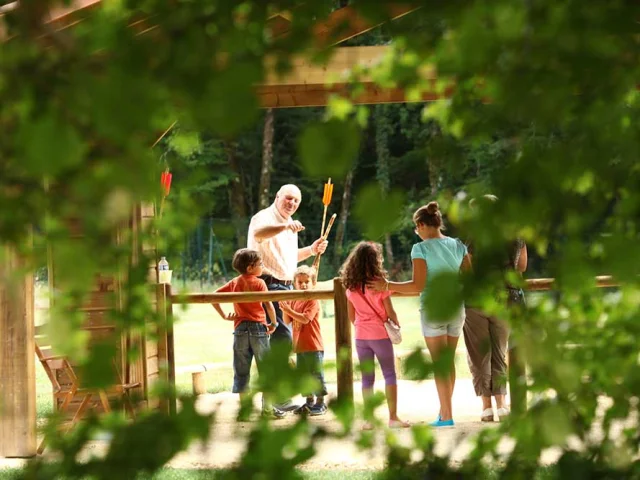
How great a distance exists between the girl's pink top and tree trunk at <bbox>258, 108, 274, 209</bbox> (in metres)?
19.1

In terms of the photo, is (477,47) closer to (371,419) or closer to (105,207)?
(105,207)

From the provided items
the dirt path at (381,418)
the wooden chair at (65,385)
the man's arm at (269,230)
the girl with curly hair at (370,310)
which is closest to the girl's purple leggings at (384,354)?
the girl with curly hair at (370,310)

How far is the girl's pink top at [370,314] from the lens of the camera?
6574mm

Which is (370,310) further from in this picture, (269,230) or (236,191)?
(236,191)

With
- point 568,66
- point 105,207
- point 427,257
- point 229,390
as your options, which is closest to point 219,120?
point 105,207

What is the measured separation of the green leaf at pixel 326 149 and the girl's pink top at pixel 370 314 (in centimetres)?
552

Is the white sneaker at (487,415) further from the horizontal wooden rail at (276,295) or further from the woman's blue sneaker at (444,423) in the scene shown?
the horizontal wooden rail at (276,295)

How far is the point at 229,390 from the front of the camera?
31.4 ft

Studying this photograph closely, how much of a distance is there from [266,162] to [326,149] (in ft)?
82.3

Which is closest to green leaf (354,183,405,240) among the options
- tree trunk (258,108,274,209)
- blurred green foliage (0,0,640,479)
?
blurred green foliage (0,0,640,479)

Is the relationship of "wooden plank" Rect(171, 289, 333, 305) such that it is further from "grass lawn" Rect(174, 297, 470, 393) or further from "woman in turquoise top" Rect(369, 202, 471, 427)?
"grass lawn" Rect(174, 297, 470, 393)

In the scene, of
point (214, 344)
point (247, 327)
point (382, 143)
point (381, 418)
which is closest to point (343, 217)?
point (382, 143)

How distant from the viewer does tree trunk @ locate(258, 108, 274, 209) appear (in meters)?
26.0

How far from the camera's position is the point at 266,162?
26.0m
